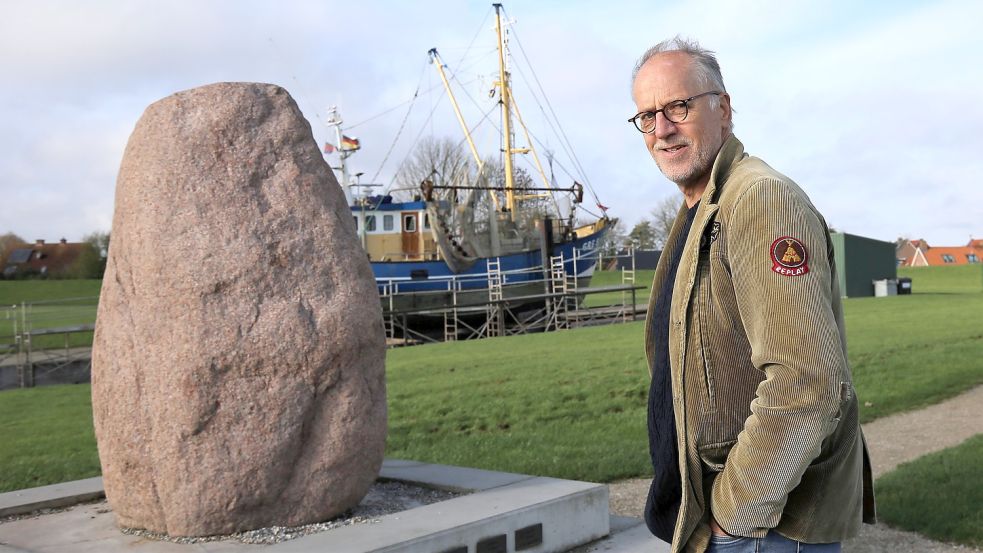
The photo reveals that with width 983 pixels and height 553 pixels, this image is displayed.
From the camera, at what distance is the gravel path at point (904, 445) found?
5.80m

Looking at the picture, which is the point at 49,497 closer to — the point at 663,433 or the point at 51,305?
the point at 663,433

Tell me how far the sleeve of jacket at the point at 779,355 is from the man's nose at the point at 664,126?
0.33 metres

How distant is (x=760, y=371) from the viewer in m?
2.17

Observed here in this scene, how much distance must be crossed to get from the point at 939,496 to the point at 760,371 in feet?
17.8

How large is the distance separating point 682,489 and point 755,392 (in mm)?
304

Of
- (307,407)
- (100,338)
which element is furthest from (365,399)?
(100,338)

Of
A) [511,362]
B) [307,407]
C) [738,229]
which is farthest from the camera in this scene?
[511,362]

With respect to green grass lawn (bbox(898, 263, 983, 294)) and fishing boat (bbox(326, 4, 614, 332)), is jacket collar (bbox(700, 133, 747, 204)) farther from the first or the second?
green grass lawn (bbox(898, 263, 983, 294))

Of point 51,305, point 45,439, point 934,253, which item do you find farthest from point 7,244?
point 934,253

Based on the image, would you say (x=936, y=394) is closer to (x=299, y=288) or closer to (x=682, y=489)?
(x=299, y=288)

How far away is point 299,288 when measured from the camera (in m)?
5.16

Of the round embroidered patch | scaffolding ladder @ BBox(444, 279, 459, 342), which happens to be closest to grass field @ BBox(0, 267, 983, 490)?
the round embroidered patch

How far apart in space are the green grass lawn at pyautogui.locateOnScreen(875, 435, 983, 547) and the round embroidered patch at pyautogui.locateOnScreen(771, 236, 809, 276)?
475 cm

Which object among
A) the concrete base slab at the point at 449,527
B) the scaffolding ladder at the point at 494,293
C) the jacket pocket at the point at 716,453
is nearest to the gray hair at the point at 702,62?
the jacket pocket at the point at 716,453
